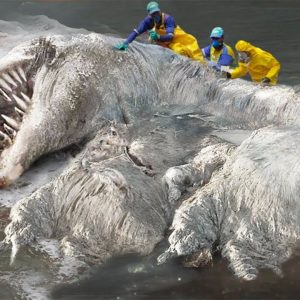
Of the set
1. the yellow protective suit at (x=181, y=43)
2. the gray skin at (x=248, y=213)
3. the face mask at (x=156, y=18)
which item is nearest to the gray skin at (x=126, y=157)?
the gray skin at (x=248, y=213)

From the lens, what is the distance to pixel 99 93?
6426mm

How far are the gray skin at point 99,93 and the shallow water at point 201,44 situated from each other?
1.11ft

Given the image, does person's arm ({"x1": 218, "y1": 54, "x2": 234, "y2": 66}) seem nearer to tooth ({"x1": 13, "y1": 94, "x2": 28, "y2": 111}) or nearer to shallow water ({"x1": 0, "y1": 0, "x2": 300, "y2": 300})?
shallow water ({"x1": 0, "y1": 0, "x2": 300, "y2": 300})

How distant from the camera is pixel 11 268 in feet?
13.5

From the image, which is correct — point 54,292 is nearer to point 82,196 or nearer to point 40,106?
point 82,196

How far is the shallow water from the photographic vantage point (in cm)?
376

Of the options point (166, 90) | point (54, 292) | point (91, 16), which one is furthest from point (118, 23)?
point (54, 292)

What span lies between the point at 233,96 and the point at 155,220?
254 centimetres

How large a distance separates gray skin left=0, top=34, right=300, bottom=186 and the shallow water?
338mm

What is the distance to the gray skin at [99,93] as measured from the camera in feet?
20.0

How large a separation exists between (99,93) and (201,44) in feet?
27.4

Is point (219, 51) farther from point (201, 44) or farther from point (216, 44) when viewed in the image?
point (201, 44)

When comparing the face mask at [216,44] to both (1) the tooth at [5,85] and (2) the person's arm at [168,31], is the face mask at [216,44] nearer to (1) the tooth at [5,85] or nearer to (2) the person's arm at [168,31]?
(2) the person's arm at [168,31]

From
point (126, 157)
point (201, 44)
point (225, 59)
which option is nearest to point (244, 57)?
point (225, 59)
